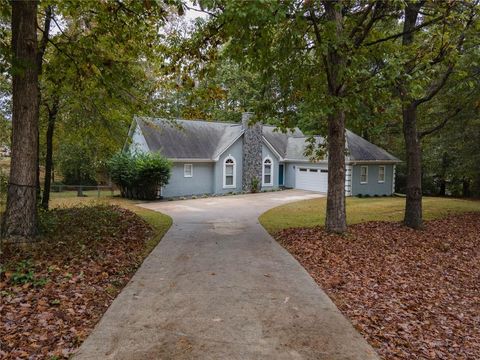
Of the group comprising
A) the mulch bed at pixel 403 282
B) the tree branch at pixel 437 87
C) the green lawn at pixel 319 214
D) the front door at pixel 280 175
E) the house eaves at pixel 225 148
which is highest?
the tree branch at pixel 437 87

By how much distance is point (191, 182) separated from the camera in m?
24.1

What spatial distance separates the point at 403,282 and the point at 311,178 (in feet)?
67.9

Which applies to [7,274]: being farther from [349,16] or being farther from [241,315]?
[349,16]

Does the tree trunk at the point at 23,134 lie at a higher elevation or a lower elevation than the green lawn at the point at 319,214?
higher

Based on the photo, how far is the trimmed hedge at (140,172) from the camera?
67.6ft

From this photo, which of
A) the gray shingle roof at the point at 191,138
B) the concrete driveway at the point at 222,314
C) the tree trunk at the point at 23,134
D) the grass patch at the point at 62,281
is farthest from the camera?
the gray shingle roof at the point at 191,138

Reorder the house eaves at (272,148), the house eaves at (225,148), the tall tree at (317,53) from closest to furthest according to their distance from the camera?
the tall tree at (317,53) → the house eaves at (225,148) → the house eaves at (272,148)

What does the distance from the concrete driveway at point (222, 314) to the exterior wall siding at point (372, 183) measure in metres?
18.4

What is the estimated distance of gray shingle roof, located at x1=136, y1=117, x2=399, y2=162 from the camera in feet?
77.1

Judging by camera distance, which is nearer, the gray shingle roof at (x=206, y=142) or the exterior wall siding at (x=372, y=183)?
the gray shingle roof at (x=206, y=142)

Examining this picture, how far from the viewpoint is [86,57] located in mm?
8609

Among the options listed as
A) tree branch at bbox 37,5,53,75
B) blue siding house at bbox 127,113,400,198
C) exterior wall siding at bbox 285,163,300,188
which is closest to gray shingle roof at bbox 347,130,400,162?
blue siding house at bbox 127,113,400,198

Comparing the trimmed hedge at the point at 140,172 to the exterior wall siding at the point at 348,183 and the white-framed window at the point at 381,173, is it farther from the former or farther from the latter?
the white-framed window at the point at 381,173

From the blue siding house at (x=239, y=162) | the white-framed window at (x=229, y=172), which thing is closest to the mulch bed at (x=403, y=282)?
the blue siding house at (x=239, y=162)
